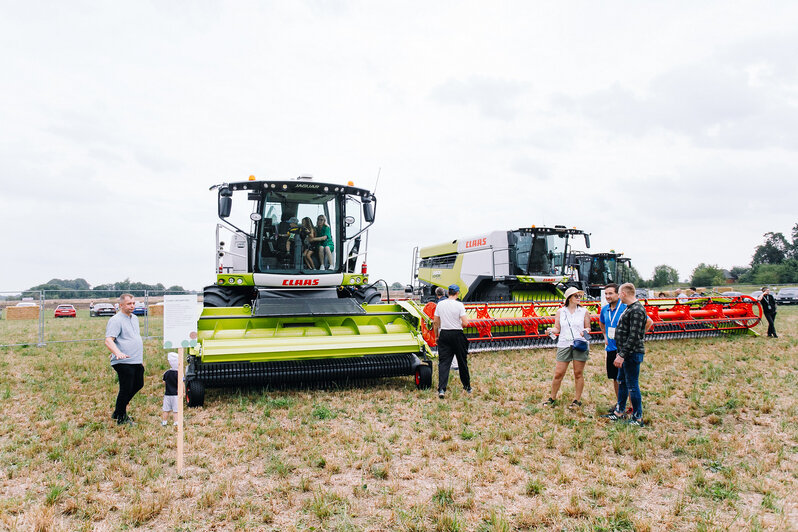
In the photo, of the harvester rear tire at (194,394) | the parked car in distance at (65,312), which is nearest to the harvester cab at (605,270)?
the harvester rear tire at (194,394)

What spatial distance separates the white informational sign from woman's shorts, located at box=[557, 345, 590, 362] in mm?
4234

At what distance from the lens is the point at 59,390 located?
703 centimetres

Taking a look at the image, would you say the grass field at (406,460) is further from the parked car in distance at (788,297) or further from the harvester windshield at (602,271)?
the parked car in distance at (788,297)

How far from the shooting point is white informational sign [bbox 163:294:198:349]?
464cm

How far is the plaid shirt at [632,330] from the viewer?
209 inches

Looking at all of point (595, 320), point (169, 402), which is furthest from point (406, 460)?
point (595, 320)

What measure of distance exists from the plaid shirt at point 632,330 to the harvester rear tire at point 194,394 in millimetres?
4889

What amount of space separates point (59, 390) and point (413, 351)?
16.6 ft

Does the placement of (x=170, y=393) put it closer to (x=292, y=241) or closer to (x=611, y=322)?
(x=292, y=241)

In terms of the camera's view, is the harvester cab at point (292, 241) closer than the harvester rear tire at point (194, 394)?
No

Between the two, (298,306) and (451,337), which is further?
(298,306)

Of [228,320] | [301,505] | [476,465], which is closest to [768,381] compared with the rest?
[476,465]

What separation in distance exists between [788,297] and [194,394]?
1562 inches

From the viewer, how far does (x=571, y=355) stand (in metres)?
6.08
